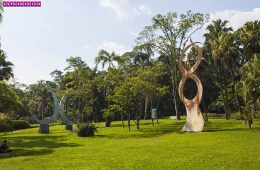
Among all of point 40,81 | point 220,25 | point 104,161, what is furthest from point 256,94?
point 40,81

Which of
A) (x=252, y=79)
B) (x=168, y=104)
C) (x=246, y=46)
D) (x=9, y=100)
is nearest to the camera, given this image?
(x=9, y=100)

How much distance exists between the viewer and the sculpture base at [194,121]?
33.1m

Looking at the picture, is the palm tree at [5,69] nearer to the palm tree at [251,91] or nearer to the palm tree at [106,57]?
the palm tree at [106,57]

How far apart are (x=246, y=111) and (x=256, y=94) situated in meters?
2.61

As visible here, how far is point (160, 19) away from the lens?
177 ft

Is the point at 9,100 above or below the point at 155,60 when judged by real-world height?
below

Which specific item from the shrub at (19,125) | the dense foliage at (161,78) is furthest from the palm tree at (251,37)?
the shrub at (19,125)

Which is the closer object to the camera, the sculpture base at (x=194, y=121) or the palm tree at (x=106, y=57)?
the sculpture base at (x=194, y=121)

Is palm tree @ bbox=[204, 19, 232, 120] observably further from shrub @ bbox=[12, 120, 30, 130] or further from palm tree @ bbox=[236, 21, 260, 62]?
shrub @ bbox=[12, 120, 30, 130]

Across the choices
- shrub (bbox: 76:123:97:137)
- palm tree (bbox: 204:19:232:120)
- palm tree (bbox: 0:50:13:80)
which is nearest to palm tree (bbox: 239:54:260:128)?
palm tree (bbox: 204:19:232:120)

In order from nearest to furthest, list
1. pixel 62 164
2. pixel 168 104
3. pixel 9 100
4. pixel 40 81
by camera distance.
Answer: pixel 62 164 → pixel 9 100 → pixel 168 104 → pixel 40 81

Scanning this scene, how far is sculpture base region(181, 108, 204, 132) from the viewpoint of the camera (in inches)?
1303

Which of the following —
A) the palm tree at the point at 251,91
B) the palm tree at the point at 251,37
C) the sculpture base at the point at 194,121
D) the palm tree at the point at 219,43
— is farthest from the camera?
the palm tree at the point at 219,43

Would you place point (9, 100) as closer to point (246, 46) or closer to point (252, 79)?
point (252, 79)
